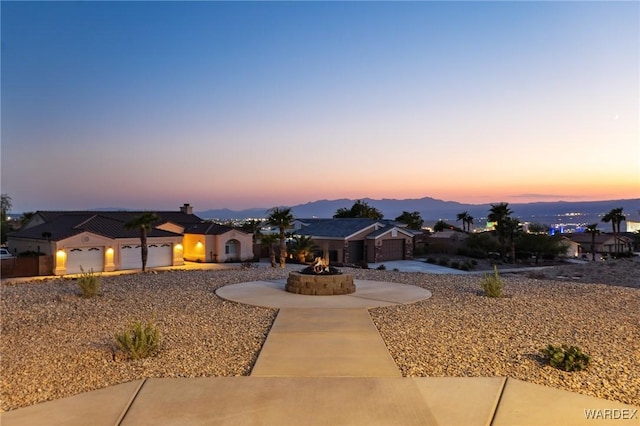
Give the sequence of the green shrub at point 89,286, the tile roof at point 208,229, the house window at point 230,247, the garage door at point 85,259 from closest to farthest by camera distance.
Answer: the green shrub at point 89,286 → the garage door at point 85,259 → the tile roof at point 208,229 → the house window at point 230,247

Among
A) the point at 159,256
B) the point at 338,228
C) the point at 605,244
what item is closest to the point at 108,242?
the point at 159,256

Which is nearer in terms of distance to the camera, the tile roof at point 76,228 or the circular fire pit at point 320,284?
the circular fire pit at point 320,284

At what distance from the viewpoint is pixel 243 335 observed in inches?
393

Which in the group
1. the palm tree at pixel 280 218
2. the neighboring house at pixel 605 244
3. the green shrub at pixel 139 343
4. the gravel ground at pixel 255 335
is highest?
the palm tree at pixel 280 218

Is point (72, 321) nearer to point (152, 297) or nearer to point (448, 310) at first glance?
point (152, 297)

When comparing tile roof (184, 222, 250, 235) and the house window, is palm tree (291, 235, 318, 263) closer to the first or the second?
the house window

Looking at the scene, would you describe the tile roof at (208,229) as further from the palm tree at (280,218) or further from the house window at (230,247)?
the palm tree at (280,218)

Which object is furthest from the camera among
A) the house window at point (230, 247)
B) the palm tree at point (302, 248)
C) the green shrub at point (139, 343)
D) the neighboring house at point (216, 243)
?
the house window at point (230, 247)

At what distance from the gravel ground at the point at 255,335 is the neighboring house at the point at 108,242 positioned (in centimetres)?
1520

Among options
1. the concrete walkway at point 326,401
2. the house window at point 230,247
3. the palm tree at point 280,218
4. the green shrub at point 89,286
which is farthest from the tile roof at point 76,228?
the concrete walkway at point 326,401

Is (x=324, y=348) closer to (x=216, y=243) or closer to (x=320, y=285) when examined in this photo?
(x=320, y=285)

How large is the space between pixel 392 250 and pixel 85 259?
25.0m

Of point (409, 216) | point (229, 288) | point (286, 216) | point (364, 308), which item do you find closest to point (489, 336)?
point (364, 308)

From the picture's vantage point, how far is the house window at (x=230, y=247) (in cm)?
4078
